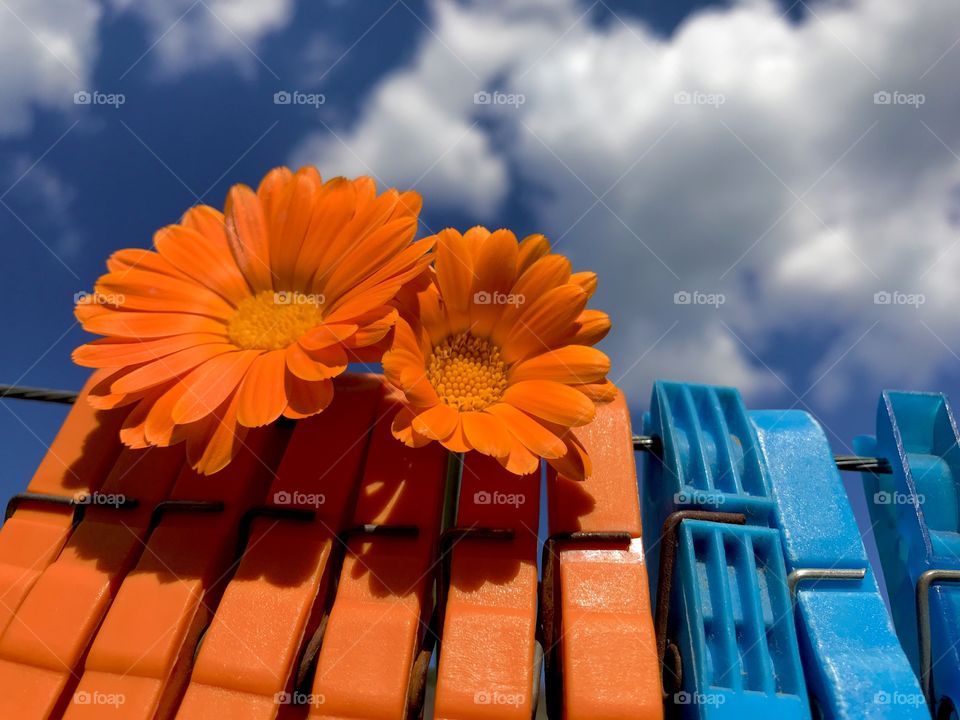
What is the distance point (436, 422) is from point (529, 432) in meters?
0.16

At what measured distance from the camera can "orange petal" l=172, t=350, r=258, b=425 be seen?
1048mm

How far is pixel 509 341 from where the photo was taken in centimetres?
123

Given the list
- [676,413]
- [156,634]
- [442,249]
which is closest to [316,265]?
[442,249]

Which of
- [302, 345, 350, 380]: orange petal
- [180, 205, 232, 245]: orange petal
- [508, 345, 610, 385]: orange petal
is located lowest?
[302, 345, 350, 380]: orange petal

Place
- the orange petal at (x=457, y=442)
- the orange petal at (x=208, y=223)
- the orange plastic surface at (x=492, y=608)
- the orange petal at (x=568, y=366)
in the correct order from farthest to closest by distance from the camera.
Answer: the orange petal at (x=208, y=223) → the orange petal at (x=568, y=366) → the orange petal at (x=457, y=442) → the orange plastic surface at (x=492, y=608)

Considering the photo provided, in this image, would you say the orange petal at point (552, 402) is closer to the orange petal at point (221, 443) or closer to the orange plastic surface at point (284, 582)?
the orange plastic surface at point (284, 582)

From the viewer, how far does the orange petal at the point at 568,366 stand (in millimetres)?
1141

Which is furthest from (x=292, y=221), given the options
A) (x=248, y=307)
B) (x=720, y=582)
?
(x=720, y=582)

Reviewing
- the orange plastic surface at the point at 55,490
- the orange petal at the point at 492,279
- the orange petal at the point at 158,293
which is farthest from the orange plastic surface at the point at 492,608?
the orange plastic surface at the point at 55,490

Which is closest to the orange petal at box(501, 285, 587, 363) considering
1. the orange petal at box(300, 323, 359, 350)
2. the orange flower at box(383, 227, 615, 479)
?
the orange flower at box(383, 227, 615, 479)

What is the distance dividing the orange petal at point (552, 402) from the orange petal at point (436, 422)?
126 millimetres

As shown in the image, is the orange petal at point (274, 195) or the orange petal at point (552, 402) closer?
the orange petal at point (552, 402)

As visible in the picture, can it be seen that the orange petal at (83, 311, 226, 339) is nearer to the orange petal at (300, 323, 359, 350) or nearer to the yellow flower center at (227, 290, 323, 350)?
the yellow flower center at (227, 290, 323, 350)

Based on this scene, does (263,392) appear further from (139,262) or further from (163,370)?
(139,262)
